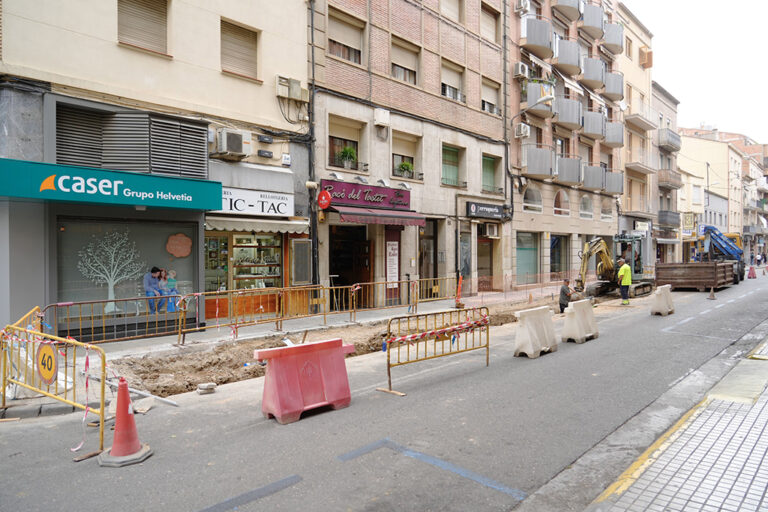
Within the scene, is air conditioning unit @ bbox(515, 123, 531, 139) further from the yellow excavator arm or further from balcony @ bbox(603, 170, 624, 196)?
balcony @ bbox(603, 170, 624, 196)

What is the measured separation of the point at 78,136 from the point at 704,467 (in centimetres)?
1237

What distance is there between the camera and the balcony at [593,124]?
29.5 metres

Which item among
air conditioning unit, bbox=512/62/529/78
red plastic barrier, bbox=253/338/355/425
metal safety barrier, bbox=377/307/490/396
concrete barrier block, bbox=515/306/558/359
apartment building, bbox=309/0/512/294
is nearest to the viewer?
red plastic barrier, bbox=253/338/355/425

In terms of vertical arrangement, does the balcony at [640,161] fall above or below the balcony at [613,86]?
below

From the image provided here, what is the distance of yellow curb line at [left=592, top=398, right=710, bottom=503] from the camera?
12.8 feet

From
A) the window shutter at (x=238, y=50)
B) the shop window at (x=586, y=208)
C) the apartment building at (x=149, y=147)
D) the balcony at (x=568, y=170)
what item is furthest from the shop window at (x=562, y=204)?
the window shutter at (x=238, y=50)

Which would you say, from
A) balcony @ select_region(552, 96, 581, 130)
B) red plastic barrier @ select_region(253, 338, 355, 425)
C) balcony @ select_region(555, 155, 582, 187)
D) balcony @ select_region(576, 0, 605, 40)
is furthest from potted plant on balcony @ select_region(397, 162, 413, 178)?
balcony @ select_region(576, 0, 605, 40)

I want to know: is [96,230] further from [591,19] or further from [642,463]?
[591,19]

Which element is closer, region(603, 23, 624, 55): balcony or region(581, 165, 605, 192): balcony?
region(581, 165, 605, 192): balcony

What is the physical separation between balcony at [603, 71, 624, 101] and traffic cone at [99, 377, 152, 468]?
35361 mm

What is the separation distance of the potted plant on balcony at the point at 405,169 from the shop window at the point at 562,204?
12935mm

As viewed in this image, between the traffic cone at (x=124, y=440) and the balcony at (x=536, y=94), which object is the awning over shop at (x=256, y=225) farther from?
the balcony at (x=536, y=94)

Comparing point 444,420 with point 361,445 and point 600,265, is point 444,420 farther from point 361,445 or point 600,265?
point 600,265

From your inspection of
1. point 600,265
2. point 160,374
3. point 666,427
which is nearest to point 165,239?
point 160,374
